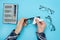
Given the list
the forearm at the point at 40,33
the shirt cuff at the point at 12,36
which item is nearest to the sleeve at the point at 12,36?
the shirt cuff at the point at 12,36

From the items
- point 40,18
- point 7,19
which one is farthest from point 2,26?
point 40,18

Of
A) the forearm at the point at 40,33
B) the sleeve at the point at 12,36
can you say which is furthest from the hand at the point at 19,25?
the forearm at the point at 40,33

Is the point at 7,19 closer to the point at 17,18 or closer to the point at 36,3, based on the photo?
the point at 17,18

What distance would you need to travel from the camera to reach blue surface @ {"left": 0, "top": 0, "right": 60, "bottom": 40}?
1364 millimetres

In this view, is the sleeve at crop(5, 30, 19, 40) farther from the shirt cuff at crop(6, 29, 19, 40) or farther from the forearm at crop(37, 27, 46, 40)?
the forearm at crop(37, 27, 46, 40)

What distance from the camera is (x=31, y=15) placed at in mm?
1365

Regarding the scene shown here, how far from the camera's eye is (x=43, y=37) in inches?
52.3

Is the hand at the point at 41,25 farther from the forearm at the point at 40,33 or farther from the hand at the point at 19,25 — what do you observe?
the hand at the point at 19,25

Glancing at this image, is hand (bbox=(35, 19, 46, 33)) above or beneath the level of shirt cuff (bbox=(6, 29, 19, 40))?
above

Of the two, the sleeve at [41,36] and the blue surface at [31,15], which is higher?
the blue surface at [31,15]

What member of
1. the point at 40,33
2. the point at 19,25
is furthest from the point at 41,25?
the point at 19,25

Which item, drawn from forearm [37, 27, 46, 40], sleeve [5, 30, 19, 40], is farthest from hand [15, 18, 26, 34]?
forearm [37, 27, 46, 40]

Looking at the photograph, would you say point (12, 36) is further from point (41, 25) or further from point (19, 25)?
point (41, 25)

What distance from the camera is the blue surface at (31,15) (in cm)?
136
